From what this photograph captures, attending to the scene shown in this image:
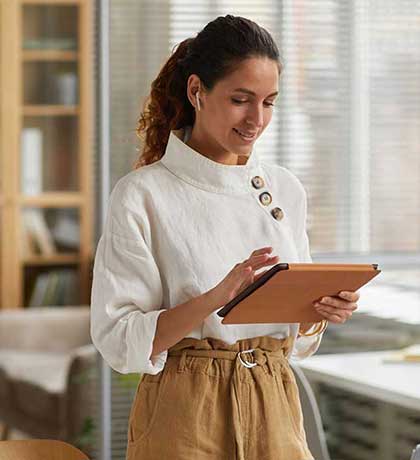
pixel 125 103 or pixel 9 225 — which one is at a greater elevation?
pixel 125 103

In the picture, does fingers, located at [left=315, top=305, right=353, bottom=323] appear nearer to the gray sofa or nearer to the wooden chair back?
the wooden chair back

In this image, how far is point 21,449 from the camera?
1.89 m

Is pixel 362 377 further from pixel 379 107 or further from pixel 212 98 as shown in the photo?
pixel 212 98

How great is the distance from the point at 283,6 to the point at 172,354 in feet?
5.40

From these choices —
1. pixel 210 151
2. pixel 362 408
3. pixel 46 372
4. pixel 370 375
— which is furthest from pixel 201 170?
pixel 46 372

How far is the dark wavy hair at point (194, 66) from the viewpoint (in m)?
1.80

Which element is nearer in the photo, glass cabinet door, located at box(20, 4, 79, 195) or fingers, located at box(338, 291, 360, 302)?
fingers, located at box(338, 291, 360, 302)

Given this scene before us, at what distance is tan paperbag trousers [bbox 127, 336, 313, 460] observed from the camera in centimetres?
179

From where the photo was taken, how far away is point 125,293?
1780mm

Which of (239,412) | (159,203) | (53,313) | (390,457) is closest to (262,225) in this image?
(159,203)

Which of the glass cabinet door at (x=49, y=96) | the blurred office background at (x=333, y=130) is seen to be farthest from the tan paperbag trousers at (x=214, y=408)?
the glass cabinet door at (x=49, y=96)

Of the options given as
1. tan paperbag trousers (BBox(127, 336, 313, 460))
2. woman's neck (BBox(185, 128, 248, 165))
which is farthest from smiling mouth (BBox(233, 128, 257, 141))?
tan paperbag trousers (BBox(127, 336, 313, 460))

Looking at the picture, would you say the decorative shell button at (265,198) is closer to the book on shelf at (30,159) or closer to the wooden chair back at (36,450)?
the wooden chair back at (36,450)

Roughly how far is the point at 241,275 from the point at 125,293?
0.21m
